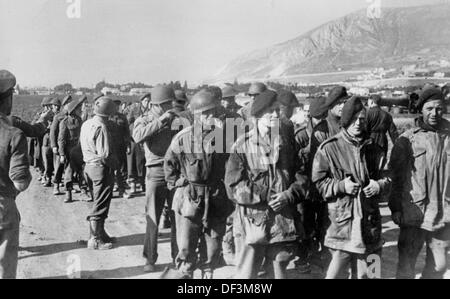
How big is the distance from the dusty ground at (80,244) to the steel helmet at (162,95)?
2001mm

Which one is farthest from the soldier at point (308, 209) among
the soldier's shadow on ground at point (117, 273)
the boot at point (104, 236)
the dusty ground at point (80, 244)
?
the boot at point (104, 236)

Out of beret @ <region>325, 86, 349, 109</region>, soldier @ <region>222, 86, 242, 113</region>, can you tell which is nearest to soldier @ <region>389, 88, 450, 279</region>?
beret @ <region>325, 86, 349, 109</region>

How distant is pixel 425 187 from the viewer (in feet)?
13.9

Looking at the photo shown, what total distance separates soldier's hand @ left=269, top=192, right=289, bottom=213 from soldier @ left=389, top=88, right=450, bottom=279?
122cm

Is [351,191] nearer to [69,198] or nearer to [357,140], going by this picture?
[357,140]

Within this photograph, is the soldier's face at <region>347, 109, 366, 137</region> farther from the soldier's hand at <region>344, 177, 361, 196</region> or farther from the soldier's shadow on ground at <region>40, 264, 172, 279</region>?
the soldier's shadow on ground at <region>40, 264, 172, 279</region>

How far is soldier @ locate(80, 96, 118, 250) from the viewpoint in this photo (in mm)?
6242

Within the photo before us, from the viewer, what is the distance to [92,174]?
626 cm

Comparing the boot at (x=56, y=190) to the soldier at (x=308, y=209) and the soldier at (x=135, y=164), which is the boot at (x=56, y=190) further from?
the soldier at (x=308, y=209)

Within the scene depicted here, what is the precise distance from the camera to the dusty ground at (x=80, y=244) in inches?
217

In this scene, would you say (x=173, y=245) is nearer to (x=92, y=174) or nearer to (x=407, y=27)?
(x=92, y=174)

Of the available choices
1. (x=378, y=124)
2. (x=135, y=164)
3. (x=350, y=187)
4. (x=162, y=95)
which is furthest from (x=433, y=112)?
(x=135, y=164)

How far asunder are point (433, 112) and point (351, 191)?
125 centimetres
